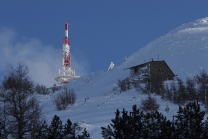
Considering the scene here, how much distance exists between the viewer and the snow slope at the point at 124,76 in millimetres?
22453

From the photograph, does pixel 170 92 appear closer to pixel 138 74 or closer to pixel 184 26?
pixel 138 74

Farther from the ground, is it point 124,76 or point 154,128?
point 124,76

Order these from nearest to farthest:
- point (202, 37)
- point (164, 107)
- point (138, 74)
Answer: point (164, 107) < point (138, 74) < point (202, 37)

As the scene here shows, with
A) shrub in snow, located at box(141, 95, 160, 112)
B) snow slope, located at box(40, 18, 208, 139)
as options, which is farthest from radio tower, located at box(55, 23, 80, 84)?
shrub in snow, located at box(141, 95, 160, 112)

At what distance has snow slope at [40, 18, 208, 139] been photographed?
22.5 metres

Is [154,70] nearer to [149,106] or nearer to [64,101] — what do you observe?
[64,101]

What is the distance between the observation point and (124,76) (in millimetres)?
44906

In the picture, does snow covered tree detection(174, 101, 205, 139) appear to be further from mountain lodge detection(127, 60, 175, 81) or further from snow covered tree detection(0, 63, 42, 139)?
mountain lodge detection(127, 60, 175, 81)

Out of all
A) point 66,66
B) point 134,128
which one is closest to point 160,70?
point 134,128

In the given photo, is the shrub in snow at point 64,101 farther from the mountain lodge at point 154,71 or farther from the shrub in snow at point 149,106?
the mountain lodge at point 154,71

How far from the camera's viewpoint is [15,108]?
547 inches

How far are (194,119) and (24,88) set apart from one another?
269 inches

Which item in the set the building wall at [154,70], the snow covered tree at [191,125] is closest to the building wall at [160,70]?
the building wall at [154,70]

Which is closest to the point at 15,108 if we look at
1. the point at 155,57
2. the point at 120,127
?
the point at 120,127
